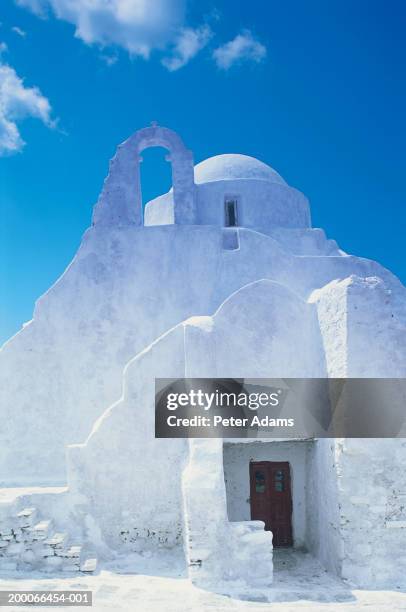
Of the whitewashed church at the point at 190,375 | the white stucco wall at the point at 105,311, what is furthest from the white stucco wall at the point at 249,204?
the white stucco wall at the point at 105,311

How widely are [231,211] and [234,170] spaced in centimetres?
156

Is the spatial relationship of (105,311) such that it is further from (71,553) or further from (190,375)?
(71,553)

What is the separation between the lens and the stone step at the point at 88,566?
8656 mm

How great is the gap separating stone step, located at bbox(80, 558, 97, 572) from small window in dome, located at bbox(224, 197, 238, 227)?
931 centimetres

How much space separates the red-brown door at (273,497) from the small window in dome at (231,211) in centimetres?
676

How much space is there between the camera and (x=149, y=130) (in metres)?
13.9

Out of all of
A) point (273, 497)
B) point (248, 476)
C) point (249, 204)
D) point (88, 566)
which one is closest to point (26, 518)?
point (88, 566)

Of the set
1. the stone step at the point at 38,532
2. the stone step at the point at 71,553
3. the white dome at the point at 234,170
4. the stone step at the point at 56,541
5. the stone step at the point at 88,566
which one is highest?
the white dome at the point at 234,170

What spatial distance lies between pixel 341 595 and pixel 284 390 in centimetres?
328

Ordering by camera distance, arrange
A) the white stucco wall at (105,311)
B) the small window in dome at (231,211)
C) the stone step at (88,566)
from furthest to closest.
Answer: the small window in dome at (231,211), the white stucco wall at (105,311), the stone step at (88,566)

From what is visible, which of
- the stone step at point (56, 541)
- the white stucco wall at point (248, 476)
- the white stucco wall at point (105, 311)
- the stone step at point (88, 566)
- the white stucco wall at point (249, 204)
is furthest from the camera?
the white stucco wall at point (249, 204)

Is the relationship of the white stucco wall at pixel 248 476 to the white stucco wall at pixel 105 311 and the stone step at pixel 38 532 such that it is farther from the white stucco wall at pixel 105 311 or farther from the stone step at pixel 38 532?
the stone step at pixel 38 532

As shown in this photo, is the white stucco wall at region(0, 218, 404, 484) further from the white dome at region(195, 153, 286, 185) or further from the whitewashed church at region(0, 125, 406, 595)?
the white dome at region(195, 153, 286, 185)

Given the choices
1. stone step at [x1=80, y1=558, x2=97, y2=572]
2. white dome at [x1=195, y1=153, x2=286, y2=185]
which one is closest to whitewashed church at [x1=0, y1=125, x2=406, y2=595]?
stone step at [x1=80, y1=558, x2=97, y2=572]
